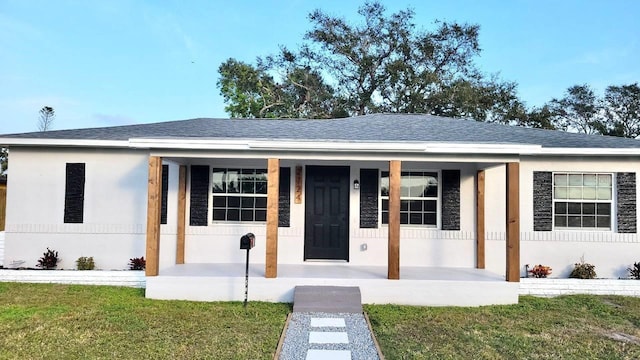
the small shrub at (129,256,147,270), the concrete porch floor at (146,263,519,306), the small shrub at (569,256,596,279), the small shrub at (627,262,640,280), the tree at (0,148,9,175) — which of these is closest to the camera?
the concrete porch floor at (146,263,519,306)

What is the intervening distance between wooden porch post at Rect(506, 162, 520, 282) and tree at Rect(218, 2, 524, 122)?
14476 mm

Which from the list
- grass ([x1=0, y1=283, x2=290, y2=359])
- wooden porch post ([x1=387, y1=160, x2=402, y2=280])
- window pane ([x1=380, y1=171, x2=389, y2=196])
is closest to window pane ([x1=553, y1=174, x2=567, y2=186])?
window pane ([x1=380, y1=171, x2=389, y2=196])

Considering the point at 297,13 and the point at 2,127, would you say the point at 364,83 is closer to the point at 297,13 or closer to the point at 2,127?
the point at 297,13

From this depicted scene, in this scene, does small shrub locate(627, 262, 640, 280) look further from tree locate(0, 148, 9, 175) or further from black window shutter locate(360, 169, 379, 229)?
tree locate(0, 148, 9, 175)

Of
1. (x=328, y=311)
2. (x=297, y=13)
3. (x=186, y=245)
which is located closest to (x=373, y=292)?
(x=328, y=311)

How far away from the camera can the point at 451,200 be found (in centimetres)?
844

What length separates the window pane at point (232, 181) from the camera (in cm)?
859

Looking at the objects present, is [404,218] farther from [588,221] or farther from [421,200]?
[588,221]

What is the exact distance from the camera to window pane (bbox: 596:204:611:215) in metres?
8.25

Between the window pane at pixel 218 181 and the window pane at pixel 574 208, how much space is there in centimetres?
683

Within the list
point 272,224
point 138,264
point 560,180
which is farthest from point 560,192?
point 138,264

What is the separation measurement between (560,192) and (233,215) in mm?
6467

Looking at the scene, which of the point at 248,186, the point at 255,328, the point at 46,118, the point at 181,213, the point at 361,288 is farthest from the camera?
the point at 46,118

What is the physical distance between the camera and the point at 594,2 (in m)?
12.7
